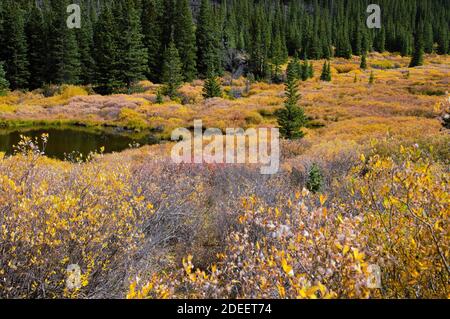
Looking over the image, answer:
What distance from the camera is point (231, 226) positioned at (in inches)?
260

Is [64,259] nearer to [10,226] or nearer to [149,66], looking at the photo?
[10,226]

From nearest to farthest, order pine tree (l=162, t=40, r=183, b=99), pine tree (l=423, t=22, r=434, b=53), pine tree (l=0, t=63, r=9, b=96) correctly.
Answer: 1. pine tree (l=0, t=63, r=9, b=96)
2. pine tree (l=162, t=40, r=183, b=99)
3. pine tree (l=423, t=22, r=434, b=53)

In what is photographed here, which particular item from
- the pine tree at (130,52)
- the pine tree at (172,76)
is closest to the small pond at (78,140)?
the pine tree at (172,76)

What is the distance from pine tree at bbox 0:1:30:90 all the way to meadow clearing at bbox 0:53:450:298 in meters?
35.7

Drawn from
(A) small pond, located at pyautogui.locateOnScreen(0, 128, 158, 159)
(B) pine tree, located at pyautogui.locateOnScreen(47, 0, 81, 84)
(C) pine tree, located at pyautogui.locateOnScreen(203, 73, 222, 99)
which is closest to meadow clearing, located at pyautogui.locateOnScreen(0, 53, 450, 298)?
(A) small pond, located at pyautogui.locateOnScreen(0, 128, 158, 159)

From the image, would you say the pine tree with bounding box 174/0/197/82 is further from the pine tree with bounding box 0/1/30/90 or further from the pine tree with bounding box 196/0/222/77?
A: the pine tree with bounding box 0/1/30/90

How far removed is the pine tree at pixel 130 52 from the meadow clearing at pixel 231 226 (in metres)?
30.6

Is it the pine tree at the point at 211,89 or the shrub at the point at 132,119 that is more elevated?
the pine tree at the point at 211,89

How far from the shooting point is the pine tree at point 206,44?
57.0 meters

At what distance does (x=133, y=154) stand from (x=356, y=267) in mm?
17780

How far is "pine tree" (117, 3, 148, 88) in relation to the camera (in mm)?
47812

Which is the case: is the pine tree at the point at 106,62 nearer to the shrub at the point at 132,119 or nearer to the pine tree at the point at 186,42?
the pine tree at the point at 186,42

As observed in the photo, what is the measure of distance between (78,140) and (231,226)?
2325 cm
